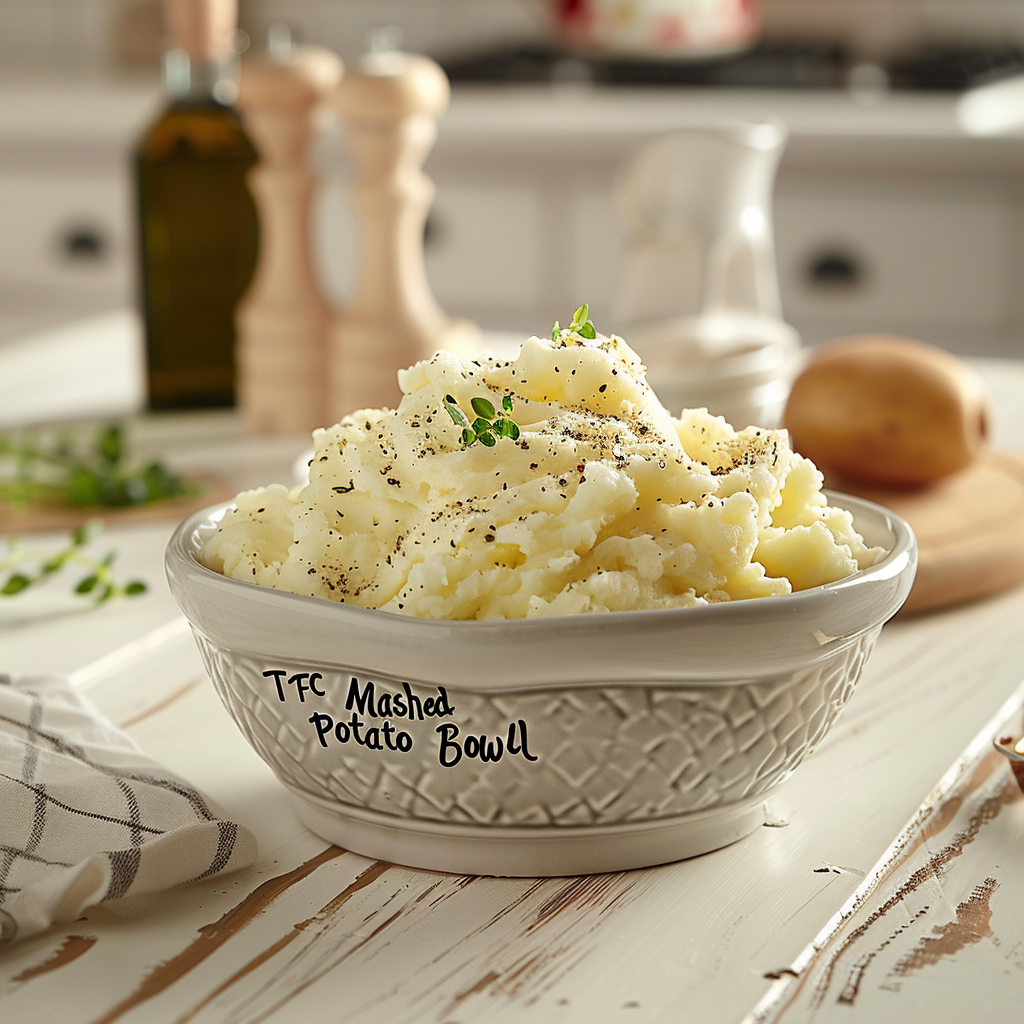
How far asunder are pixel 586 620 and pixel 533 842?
0.42 ft

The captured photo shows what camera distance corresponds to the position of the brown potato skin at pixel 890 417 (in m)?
1.13

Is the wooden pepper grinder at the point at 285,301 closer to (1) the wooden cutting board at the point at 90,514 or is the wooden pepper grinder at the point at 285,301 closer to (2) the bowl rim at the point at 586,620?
(1) the wooden cutting board at the point at 90,514

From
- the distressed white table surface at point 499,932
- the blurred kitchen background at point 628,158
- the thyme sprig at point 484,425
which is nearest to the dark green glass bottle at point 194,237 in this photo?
the distressed white table surface at point 499,932

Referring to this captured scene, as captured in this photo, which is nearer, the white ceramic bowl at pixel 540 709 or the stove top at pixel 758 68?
the white ceramic bowl at pixel 540 709

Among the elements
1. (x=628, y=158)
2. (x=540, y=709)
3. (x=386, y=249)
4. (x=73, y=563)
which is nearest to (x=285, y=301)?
(x=386, y=249)

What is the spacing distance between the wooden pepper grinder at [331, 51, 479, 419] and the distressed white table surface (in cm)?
70

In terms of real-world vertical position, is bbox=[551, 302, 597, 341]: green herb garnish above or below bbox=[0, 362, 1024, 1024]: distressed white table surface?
above

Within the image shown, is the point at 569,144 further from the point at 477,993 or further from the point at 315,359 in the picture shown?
the point at 477,993

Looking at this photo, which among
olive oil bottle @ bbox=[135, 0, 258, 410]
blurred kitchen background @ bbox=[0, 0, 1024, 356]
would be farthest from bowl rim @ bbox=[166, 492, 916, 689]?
blurred kitchen background @ bbox=[0, 0, 1024, 356]

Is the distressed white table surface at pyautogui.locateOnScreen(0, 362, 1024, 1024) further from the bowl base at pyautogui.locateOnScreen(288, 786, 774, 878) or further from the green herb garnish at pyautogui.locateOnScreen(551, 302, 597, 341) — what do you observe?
the green herb garnish at pyautogui.locateOnScreen(551, 302, 597, 341)

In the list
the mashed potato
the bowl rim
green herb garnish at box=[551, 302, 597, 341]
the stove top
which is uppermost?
the stove top

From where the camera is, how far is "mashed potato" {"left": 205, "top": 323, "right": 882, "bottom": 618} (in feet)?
1.89

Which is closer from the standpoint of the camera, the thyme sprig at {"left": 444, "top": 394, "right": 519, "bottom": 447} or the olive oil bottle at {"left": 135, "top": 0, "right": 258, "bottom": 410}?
the thyme sprig at {"left": 444, "top": 394, "right": 519, "bottom": 447}

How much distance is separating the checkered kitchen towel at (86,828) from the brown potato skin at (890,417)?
0.67m
